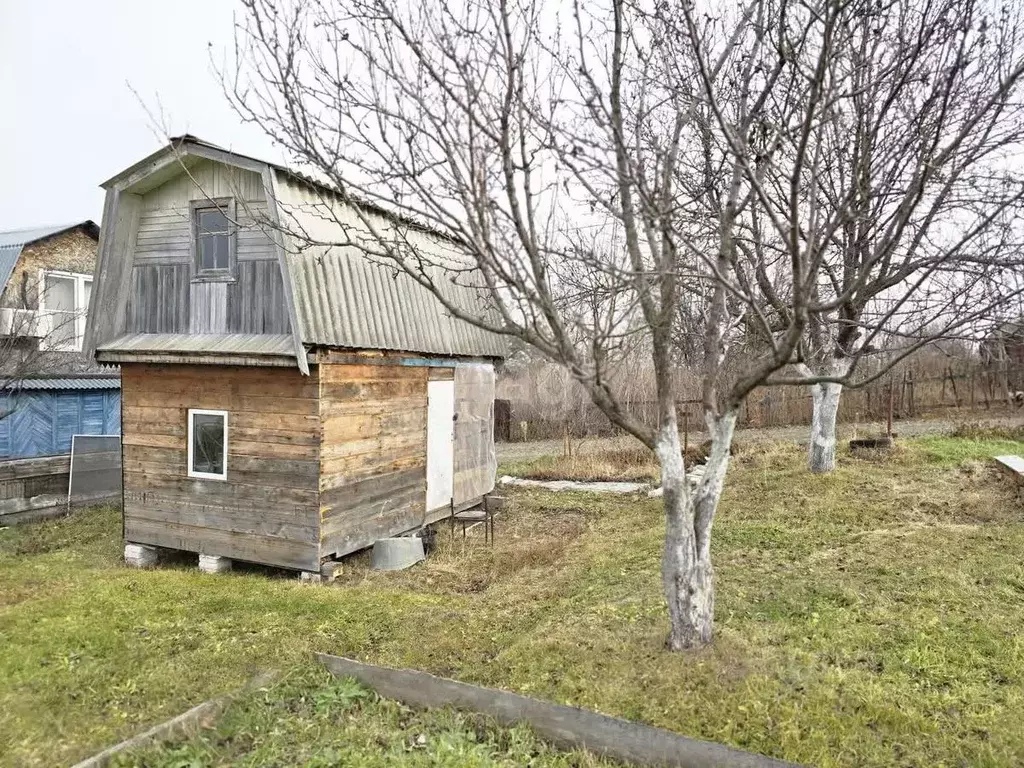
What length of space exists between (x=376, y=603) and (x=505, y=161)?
4546 mm

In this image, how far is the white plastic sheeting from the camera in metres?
11.2

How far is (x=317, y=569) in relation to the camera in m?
8.05

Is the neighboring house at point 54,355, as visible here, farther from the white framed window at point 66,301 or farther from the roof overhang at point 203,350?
the roof overhang at point 203,350

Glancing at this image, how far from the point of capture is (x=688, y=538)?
4.69m

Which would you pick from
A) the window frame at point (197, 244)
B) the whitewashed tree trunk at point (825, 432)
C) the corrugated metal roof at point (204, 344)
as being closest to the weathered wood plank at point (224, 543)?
the corrugated metal roof at point (204, 344)

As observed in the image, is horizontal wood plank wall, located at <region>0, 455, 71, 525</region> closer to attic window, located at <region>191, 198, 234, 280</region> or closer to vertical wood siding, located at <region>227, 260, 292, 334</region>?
attic window, located at <region>191, 198, 234, 280</region>

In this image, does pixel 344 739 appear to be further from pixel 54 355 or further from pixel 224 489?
pixel 54 355

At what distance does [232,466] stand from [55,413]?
411 inches

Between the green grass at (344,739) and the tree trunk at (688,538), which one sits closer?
the green grass at (344,739)

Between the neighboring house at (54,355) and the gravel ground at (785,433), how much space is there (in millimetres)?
10713

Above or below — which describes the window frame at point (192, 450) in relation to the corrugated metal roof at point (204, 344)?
below

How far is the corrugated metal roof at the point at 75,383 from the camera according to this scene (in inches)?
602

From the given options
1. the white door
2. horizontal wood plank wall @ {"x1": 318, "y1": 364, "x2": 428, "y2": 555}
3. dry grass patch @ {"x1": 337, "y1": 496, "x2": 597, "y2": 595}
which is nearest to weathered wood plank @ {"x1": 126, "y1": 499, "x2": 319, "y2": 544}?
horizontal wood plank wall @ {"x1": 318, "y1": 364, "x2": 428, "y2": 555}

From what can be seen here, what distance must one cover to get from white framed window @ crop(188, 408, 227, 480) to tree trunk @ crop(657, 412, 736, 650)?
6146 millimetres
